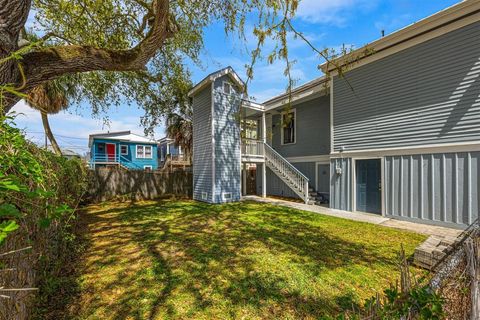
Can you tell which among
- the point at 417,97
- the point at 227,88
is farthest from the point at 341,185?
the point at 227,88

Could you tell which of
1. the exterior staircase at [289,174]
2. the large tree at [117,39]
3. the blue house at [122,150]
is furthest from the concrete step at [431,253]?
the blue house at [122,150]

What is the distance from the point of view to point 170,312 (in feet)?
9.72

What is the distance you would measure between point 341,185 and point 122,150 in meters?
22.0

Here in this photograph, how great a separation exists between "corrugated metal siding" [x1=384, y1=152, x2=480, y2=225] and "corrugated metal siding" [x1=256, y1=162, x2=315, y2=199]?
4.47 m

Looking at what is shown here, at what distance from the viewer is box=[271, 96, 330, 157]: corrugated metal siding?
1196cm

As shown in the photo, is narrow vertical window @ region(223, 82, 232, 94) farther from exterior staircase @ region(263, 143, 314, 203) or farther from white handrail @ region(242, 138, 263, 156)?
exterior staircase @ region(263, 143, 314, 203)

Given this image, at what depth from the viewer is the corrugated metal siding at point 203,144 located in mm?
11461

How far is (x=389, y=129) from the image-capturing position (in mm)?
8266

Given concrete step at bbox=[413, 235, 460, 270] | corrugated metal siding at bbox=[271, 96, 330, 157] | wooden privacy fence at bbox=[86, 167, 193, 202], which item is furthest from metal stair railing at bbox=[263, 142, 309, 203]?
concrete step at bbox=[413, 235, 460, 270]

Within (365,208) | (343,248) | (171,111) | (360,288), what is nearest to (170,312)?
(360,288)

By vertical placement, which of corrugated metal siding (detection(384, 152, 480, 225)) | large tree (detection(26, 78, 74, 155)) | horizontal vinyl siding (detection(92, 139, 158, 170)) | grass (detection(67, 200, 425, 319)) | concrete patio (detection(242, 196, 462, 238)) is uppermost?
large tree (detection(26, 78, 74, 155))

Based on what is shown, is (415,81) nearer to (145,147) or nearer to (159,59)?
(159,59)

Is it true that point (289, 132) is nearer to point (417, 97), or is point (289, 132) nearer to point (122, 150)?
point (417, 97)

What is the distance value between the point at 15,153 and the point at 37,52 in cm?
319
